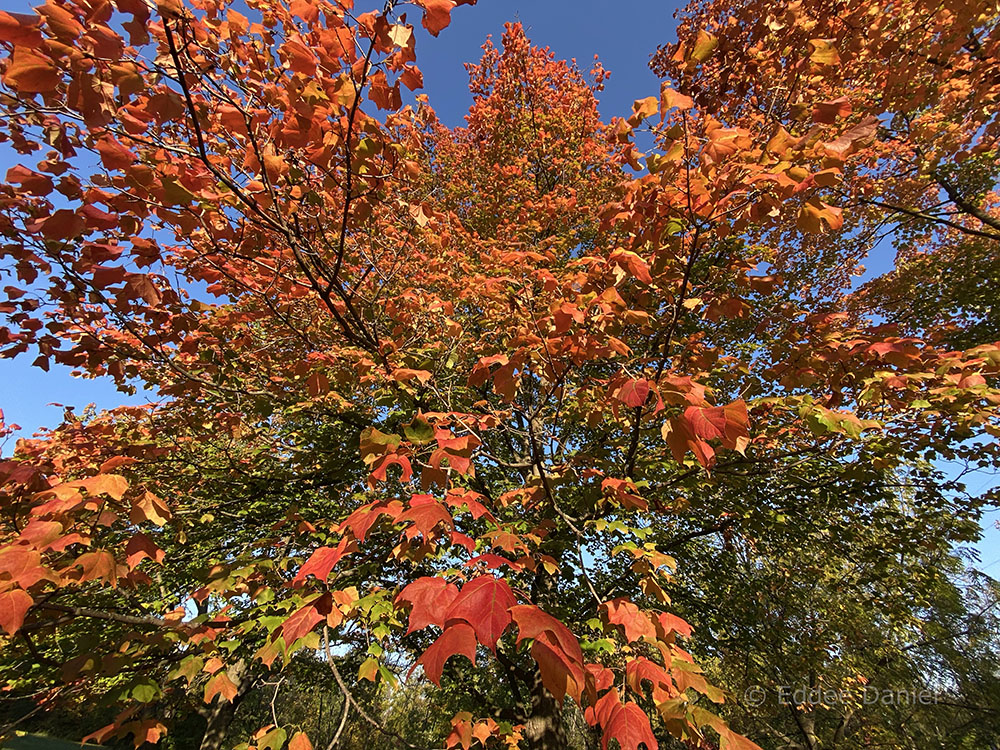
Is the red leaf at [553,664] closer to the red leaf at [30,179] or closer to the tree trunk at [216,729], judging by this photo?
the red leaf at [30,179]

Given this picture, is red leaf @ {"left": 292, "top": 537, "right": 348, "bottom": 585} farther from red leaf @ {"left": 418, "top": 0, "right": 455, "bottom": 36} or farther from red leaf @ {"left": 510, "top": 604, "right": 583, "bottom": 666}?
red leaf @ {"left": 418, "top": 0, "right": 455, "bottom": 36}

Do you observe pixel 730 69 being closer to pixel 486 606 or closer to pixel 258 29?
pixel 258 29

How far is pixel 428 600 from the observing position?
1386 mm

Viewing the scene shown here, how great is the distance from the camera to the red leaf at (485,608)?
116 centimetres

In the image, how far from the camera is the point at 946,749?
488 inches

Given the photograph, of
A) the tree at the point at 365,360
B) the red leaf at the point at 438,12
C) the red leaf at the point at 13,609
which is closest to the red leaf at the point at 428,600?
the tree at the point at 365,360

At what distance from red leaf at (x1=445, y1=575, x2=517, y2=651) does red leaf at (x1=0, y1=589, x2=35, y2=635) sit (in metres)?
1.51

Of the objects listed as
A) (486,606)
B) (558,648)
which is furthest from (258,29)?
(558,648)

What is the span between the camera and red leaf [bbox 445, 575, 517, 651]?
3.82ft

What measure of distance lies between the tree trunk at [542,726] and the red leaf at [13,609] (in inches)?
212

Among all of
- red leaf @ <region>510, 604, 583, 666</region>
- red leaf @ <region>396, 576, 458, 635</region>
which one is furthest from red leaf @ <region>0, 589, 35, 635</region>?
red leaf @ <region>510, 604, 583, 666</region>

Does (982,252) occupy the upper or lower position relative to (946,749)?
upper

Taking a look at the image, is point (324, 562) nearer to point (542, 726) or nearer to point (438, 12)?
point (438, 12)

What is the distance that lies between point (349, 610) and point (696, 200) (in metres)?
2.85
